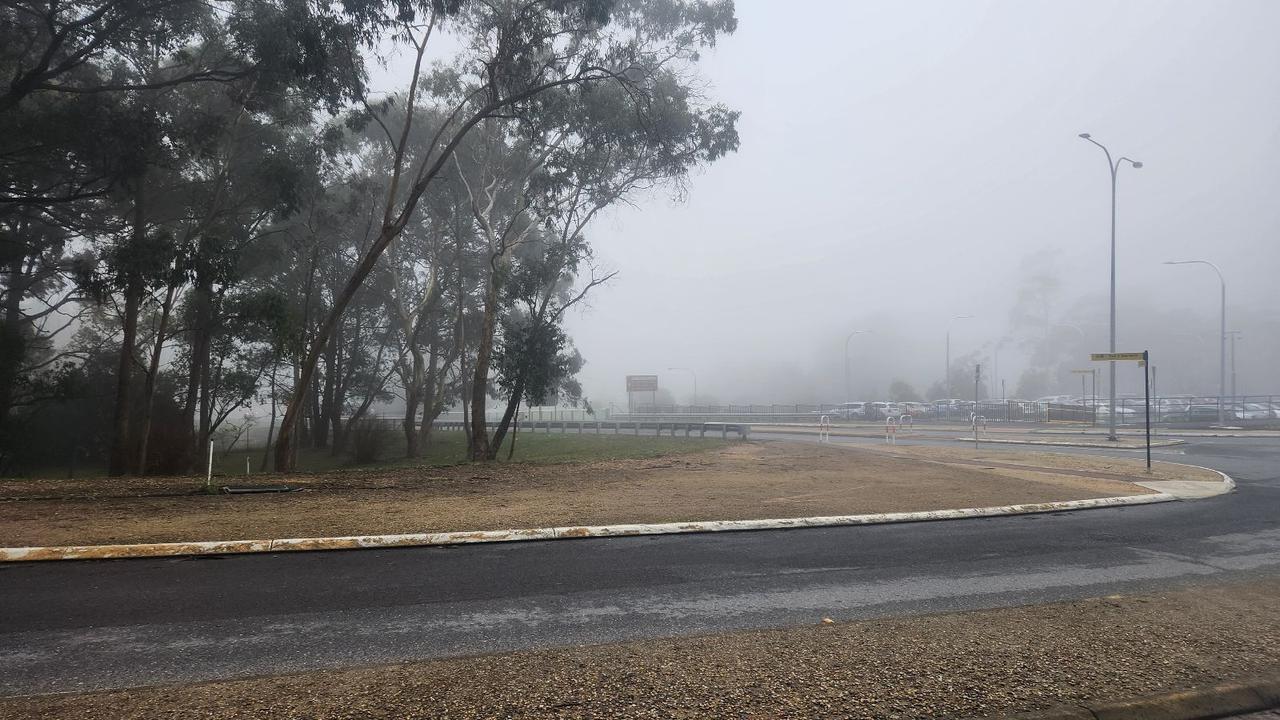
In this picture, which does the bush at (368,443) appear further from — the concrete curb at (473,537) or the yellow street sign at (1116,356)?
the yellow street sign at (1116,356)

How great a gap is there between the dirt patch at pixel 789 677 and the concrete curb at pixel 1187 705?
0.28ft

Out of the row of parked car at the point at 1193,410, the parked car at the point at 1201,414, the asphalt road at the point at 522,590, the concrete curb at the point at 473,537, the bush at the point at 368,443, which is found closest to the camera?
the asphalt road at the point at 522,590

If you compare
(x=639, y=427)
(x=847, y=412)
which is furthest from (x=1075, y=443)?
(x=847, y=412)

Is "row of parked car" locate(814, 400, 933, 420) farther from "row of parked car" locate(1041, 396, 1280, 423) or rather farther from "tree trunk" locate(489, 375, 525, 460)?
"tree trunk" locate(489, 375, 525, 460)

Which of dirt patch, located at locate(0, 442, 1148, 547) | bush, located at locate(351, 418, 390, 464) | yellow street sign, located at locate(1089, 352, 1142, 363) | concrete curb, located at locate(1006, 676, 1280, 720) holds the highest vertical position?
yellow street sign, located at locate(1089, 352, 1142, 363)

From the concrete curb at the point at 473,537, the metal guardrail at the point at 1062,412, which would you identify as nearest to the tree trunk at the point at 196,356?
the concrete curb at the point at 473,537

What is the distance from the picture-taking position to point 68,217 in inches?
912

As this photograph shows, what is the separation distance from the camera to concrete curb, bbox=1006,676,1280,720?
3.62 metres

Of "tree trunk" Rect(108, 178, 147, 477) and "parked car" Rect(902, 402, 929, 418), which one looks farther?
"parked car" Rect(902, 402, 929, 418)

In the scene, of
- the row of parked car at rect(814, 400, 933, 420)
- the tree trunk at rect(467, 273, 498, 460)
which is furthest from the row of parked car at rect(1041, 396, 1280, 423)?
the tree trunk at rect(467, 273, 498, 460)

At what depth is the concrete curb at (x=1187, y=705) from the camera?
362 cm

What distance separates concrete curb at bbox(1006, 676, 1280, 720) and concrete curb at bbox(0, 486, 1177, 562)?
16.8ft

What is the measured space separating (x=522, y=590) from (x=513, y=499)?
17.2 ft

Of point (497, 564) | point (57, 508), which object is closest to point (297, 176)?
point (57, 508)
